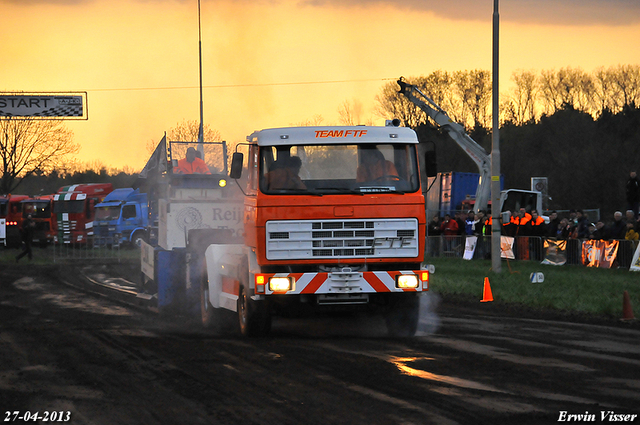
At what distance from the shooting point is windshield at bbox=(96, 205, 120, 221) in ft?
136

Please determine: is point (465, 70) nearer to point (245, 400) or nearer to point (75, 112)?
point (75, 112)

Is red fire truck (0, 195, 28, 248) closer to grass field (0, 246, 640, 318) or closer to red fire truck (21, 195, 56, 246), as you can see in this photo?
red fire truck (21, 195, 56, 246)

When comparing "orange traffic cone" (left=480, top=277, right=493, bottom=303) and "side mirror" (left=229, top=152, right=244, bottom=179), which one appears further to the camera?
"orange traffic cone" (left=480, top=277, right=493, bottom=303)

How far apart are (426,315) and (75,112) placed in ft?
61.7

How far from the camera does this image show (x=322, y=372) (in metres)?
8.79

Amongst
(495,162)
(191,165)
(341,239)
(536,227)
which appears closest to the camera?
(341,239)

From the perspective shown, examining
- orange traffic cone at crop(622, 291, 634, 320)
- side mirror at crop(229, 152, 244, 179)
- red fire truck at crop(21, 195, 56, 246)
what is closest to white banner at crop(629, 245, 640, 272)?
orange traffic cone at crop(622, 291, 634, 320)

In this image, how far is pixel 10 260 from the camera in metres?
35.7

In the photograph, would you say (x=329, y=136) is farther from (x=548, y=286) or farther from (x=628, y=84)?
(x=628, y=84)

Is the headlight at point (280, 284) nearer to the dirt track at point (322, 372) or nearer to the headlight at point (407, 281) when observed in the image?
the dirt track at point (322, 372)

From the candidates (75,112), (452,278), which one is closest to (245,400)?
(452,278)

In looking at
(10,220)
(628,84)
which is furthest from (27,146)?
(628,84)

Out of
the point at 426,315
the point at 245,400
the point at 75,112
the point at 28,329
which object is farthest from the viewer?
the point at 75,112

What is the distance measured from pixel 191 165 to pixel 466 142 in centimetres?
2104
